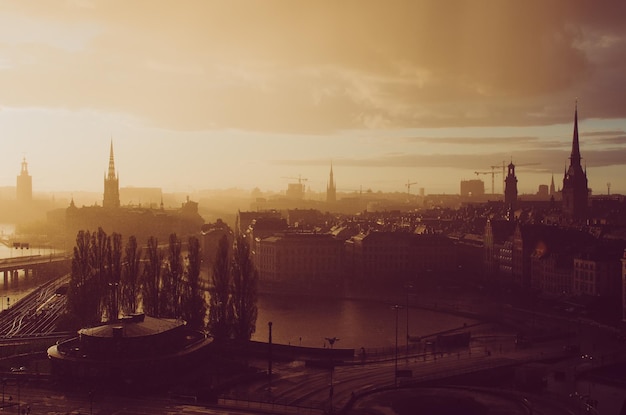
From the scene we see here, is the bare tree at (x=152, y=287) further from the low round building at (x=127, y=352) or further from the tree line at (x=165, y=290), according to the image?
the low round building at (x=127, y=352)

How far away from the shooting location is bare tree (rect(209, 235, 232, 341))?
107 feet

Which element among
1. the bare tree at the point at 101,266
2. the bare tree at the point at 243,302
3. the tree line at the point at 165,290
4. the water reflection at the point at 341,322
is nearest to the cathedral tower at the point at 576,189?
the water reflection at the point at 341,322

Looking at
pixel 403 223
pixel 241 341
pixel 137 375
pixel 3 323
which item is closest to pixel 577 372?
pixel 241 341

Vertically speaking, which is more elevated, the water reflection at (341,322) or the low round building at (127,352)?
the low round building at (127,352)

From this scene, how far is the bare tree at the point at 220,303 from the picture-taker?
32625 mm

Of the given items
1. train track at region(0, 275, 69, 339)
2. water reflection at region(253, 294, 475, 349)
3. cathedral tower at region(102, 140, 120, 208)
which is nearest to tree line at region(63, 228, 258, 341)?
train track at region(0, 275, 69, 339)

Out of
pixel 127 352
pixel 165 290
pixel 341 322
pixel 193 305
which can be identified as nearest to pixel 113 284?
pixel 165 290

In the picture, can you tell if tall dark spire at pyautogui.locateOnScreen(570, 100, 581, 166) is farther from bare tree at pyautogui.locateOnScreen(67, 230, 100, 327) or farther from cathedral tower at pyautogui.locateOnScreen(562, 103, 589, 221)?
bare tree at pyautogui.locateOnScreen(67, 230, 100, 327)

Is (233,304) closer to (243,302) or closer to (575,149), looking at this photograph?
(243,302)

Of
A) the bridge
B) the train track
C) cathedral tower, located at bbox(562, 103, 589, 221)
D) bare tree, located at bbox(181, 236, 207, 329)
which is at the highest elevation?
cathedral tower, located at bbox(562, 103, 589, 221)

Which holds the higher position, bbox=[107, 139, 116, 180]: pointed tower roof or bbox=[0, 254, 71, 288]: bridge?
bbox=[107, 139, 116, 180]: pointed tower roof

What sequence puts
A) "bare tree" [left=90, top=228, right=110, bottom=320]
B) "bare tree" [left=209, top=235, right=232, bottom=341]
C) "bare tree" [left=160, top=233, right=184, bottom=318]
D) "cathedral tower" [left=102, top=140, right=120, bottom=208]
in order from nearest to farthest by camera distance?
"bare tree" [left=209, top=235, right=232, bottom=341], "bare tree" [left=160, top=233, right=184, bottom=318], "bare tree" [left=90, top=228, right=110, bottom=320], "cathedral tower" [left=102, top=140, right=120, bottom=208]

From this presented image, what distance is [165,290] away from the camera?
35.2 meters

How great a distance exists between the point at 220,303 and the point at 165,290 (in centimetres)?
311
